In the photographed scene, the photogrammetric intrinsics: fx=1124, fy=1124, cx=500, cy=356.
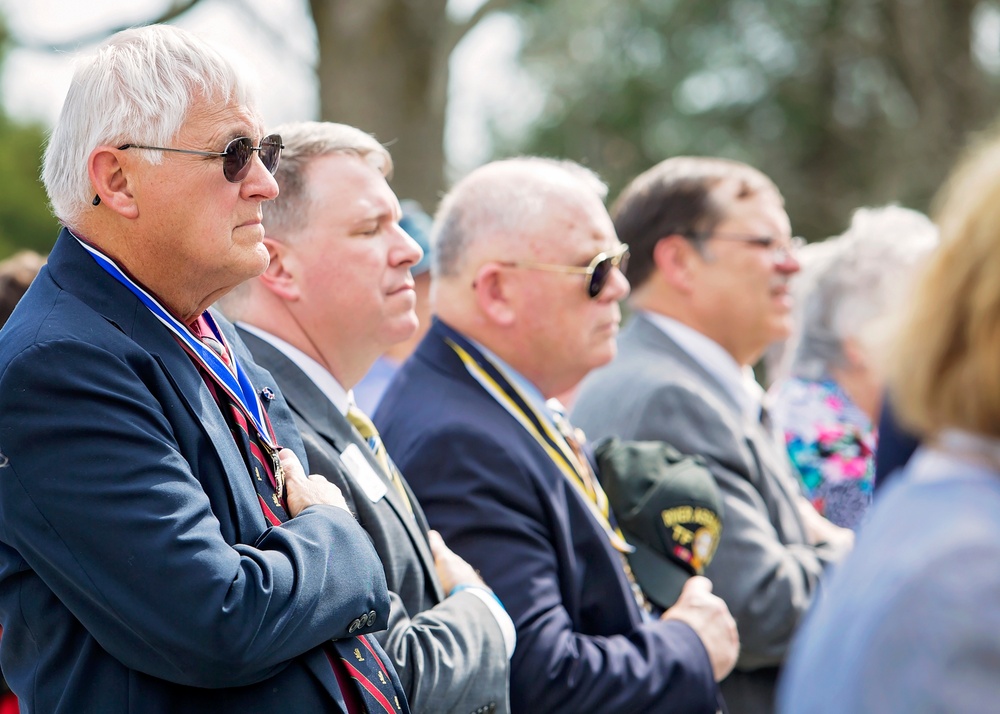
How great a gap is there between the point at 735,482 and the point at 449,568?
1.32m

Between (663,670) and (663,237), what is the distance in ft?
6.51

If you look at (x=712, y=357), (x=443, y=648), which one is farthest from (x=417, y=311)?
(x=443, y=648)

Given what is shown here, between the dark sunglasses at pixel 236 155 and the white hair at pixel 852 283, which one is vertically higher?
the dark sunglasses at pixel 236 155

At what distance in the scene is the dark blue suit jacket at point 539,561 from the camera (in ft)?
9.23

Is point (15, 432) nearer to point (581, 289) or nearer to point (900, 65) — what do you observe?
point (581, 289)

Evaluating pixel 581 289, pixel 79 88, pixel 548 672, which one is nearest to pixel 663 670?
pixel 548 672

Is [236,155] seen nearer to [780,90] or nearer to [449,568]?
[449,568]

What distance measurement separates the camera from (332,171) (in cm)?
298

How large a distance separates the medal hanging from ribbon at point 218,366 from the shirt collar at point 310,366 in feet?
1.53

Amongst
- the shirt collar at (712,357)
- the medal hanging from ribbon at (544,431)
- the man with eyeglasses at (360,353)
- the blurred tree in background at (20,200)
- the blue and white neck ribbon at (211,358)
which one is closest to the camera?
the blue and white neck ribbon at (211,358)

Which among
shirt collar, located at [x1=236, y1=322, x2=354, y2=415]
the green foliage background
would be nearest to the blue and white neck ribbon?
shirt collar, located at [x1=236, y1=322, x2=354, y2=415]

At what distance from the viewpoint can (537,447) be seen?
3105mm

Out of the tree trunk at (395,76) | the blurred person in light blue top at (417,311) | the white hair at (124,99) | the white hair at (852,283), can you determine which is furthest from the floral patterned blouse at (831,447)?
the tree trunk at (395,76)

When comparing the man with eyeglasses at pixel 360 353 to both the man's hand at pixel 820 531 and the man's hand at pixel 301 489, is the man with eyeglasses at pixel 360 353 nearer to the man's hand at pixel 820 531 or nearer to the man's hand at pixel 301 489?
the man's hand at pixel 301 489
